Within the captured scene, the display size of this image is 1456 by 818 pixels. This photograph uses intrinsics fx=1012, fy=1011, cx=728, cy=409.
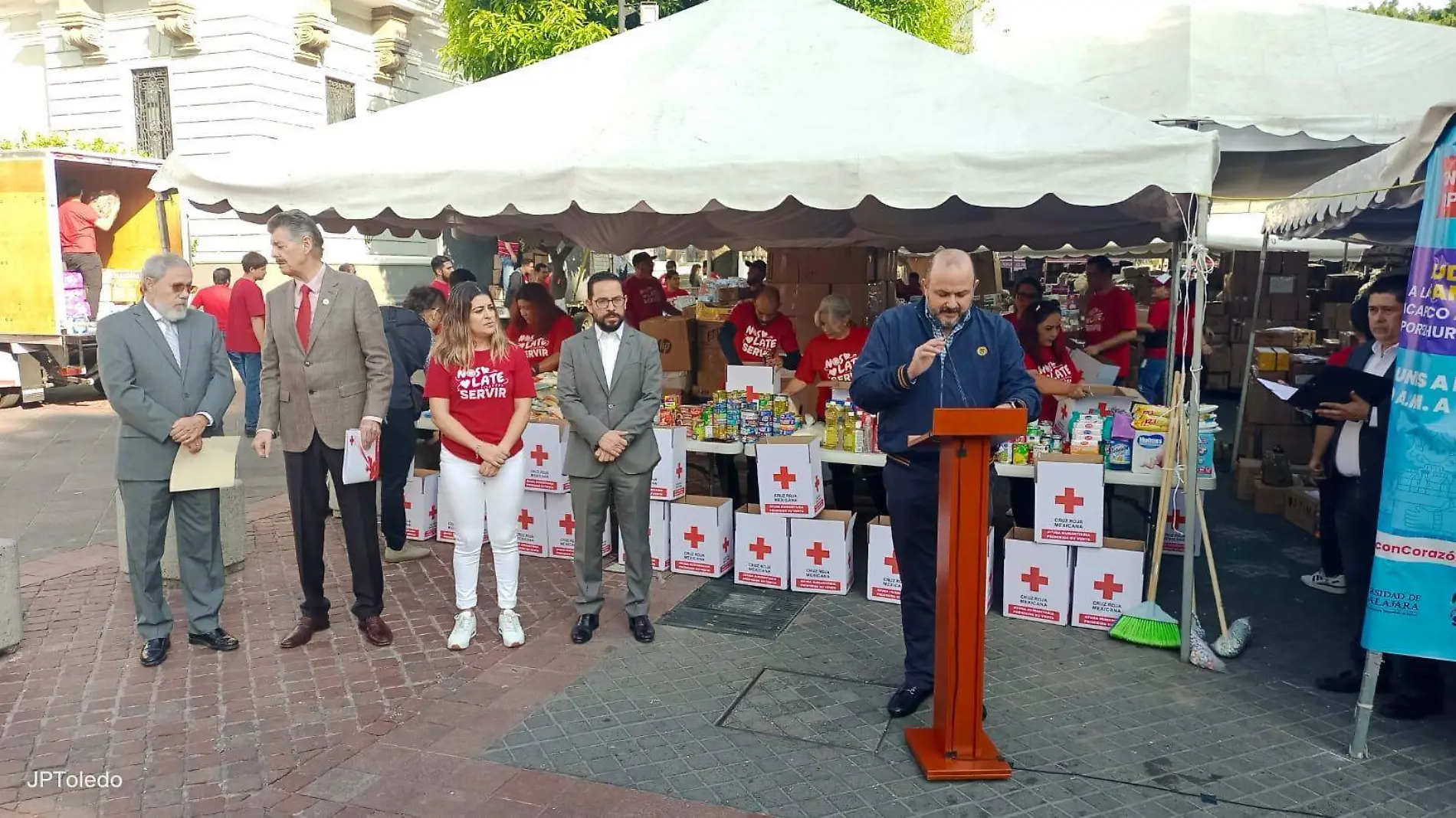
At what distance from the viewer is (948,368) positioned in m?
3.91

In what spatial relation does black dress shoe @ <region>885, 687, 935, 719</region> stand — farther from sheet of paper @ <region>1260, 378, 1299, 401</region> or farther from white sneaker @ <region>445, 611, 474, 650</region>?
sheet of paper @ <region>1260, 378, 1299, 401</region>

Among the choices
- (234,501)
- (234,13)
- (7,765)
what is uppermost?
(234,13)

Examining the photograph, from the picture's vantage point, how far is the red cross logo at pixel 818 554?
5562 millimetres

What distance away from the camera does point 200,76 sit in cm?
1673

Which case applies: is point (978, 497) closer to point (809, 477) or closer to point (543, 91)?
point (809, 477)

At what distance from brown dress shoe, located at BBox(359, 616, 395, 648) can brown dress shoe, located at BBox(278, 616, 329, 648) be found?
0.73 ft

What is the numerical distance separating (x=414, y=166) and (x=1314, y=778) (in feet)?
16.9

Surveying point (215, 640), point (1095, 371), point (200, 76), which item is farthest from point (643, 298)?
point (200, 76)

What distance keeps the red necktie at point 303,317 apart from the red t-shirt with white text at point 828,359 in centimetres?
304

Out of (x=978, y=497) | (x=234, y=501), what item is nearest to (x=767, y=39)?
(x=978, y=497)

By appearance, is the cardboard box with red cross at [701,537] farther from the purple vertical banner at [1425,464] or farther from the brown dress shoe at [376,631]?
the purple vertical banner at [1425,464]

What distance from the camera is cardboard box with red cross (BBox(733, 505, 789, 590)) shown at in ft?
18.5

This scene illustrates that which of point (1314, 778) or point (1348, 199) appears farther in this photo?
point (1348, 199)

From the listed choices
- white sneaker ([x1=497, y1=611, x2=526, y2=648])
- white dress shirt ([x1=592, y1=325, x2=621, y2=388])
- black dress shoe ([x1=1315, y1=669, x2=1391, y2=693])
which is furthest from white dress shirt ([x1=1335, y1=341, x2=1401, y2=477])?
white sneaker ([x1=497, y1=611, x2=526, y2=648])
